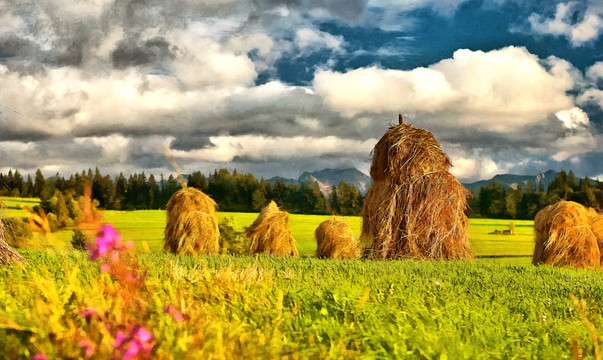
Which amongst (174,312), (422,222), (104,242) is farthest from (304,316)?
(422,222)

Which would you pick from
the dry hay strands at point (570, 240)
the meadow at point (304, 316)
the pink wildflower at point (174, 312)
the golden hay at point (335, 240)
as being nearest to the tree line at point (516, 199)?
the golden hay at point (335, 240)

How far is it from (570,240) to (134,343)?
52.4 ft

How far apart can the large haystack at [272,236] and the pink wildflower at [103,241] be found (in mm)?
14613

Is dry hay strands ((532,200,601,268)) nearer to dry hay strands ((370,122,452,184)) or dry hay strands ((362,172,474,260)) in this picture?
dry hay strands ((362,172,474,260))

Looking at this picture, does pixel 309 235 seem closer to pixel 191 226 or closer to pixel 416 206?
pixel 191 226

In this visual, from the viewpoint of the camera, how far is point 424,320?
5805 mm

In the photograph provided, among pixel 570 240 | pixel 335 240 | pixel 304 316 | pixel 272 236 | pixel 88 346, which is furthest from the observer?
pixel 335 240

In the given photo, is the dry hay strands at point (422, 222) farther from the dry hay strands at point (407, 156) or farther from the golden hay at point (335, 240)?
the golden hay at point (335, 240)

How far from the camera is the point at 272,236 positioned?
1900 cm

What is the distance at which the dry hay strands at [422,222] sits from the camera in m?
14.4

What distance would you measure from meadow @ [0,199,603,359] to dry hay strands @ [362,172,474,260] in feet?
16.5

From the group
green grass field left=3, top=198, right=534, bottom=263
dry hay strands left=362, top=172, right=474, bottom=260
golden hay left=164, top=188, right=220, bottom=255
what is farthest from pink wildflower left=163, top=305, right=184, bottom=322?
green grass field left=3, top=198, right=534, bottom=263

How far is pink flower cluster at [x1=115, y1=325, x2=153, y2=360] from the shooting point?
140 inches

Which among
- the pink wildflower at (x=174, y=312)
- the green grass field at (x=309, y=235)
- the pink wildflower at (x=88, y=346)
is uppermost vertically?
the pink wildflower at (x=174, y=312)
